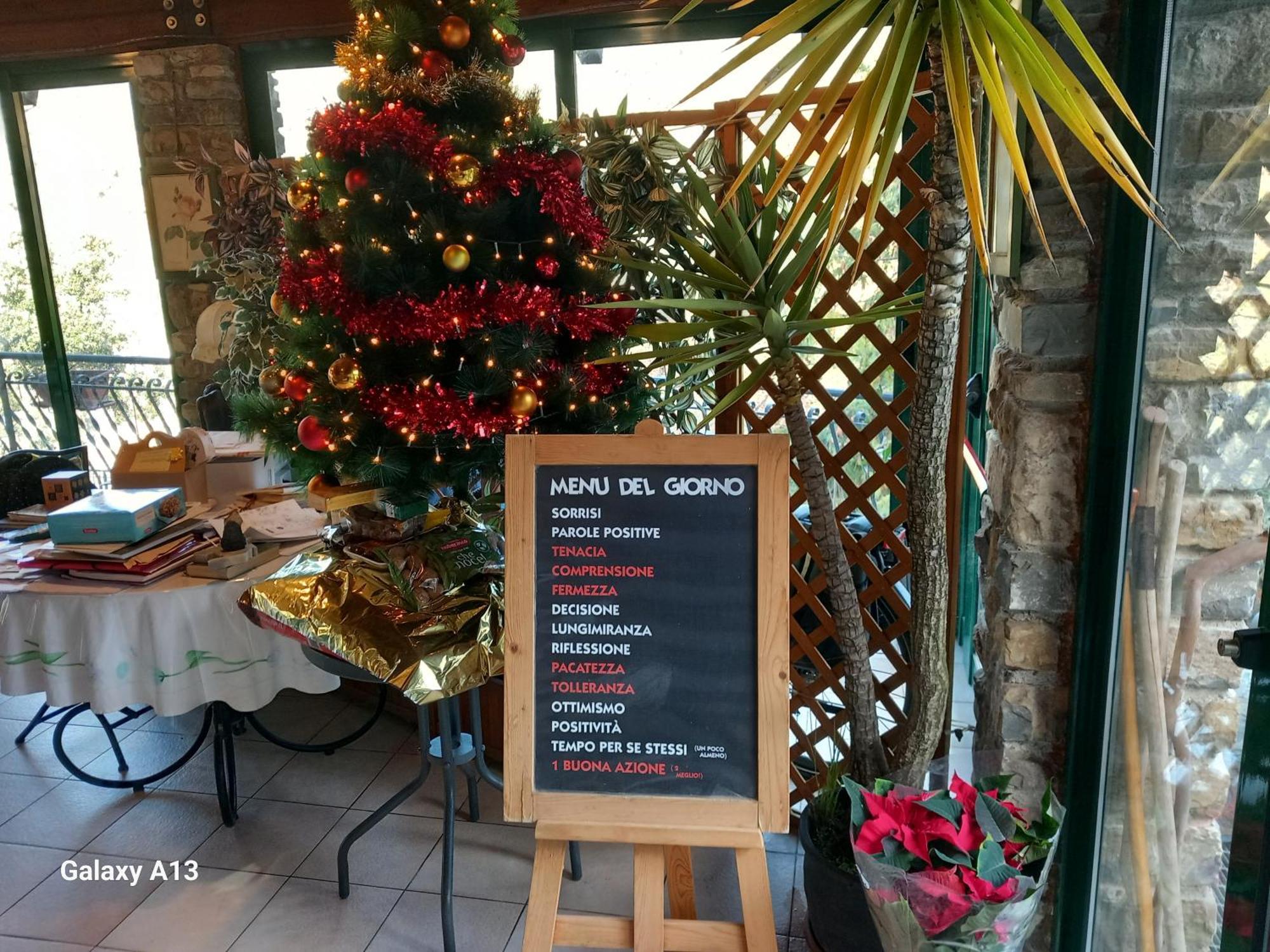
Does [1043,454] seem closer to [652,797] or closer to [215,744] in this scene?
[652,797]

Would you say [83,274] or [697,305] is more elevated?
[83,274]

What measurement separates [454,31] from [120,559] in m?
1.45

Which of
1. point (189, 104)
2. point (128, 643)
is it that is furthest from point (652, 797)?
point (189, 104)

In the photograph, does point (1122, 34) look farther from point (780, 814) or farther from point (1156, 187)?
point (780, 814)

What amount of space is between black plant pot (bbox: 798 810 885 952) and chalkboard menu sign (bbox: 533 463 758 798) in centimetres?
44

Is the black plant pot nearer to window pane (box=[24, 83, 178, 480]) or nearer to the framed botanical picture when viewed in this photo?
the framed botanical picture

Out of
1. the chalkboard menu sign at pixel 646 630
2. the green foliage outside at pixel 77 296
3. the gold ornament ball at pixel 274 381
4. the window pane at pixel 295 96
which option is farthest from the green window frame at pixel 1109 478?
the green foliage outside at pixel 77 296

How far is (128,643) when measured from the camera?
217cm

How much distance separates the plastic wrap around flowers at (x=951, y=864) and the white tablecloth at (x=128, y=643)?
1.55 m

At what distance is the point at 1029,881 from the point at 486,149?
5.31 ft

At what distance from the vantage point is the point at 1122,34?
4.73ft

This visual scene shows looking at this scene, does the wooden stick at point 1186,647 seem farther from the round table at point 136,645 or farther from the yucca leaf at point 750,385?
the round table at point 136,645

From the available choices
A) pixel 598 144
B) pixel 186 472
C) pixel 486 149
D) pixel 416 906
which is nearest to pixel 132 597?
pixel 186 472

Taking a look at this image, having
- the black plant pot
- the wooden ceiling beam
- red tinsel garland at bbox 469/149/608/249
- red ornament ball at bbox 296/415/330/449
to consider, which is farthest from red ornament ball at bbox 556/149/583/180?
the wooden ceiling beam
